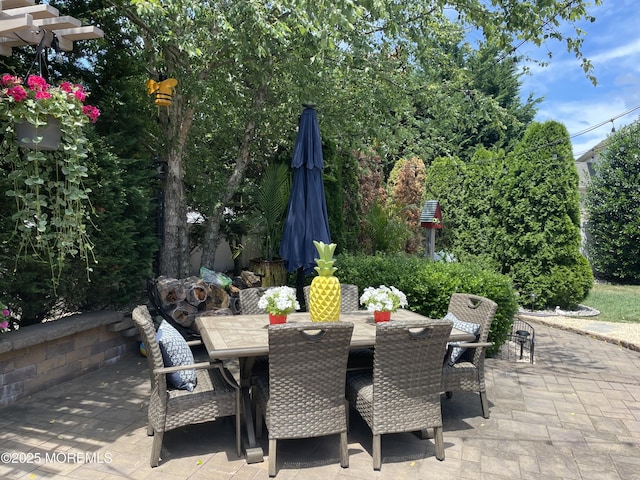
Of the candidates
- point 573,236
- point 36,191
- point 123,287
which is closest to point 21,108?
point 36,191

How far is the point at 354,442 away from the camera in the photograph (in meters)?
3.05

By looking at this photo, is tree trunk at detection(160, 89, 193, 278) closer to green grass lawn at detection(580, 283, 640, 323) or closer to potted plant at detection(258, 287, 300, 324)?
potted plant at detection(258, 287, 300, 324)

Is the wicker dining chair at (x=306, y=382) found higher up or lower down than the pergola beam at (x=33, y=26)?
lower down

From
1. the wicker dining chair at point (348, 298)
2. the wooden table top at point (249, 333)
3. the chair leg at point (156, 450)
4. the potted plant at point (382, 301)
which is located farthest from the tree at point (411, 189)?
the chair leg at point (156, 450)

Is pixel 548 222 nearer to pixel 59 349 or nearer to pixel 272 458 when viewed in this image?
pixel 272 458

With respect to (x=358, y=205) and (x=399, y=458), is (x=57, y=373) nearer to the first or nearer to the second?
(x=399, y=458)

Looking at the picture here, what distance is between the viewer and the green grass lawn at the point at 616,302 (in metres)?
7.90

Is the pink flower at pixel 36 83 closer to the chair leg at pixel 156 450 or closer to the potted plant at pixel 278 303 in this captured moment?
the potted plant at pixel 278 303

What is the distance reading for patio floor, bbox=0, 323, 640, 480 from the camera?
2.63 metres

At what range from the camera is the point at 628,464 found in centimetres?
281

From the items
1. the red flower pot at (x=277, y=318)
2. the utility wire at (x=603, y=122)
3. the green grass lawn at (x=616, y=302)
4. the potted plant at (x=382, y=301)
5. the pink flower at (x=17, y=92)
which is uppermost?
the utility wire at (x=603, y=122)

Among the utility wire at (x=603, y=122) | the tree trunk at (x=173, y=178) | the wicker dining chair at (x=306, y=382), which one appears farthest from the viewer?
the utility wire at (x=603, y=122)

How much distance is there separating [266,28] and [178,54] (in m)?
1.50

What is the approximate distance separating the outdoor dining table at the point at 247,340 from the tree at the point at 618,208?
35.3 feet
